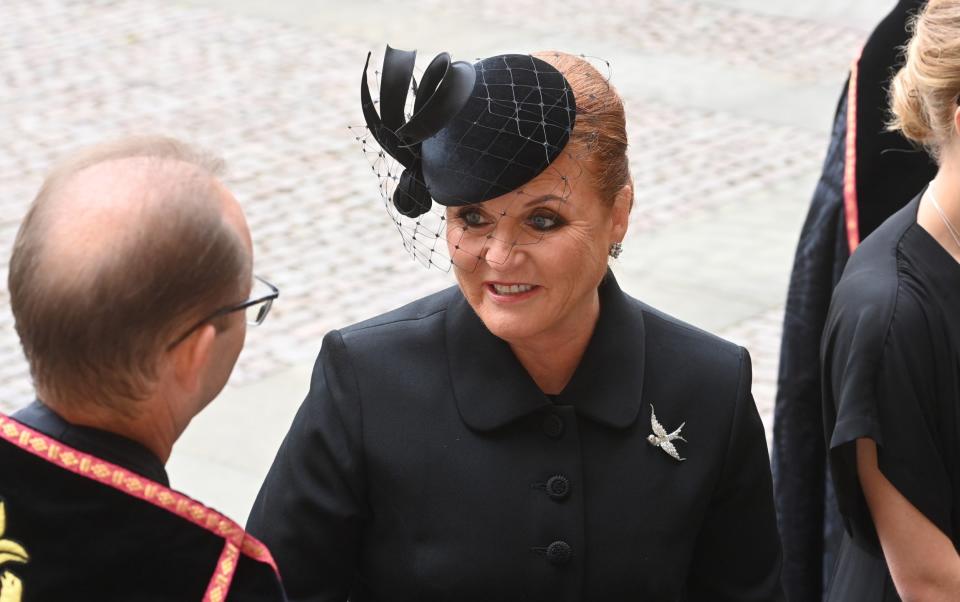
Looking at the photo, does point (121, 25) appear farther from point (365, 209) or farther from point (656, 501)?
point (656, 501)

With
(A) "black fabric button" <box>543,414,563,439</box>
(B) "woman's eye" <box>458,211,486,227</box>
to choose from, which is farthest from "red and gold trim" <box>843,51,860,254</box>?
(B) "woman's eye" <box>458,211,486,227</box>

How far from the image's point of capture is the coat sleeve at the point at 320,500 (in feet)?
8.37

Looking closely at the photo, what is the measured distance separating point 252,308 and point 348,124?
6.42 metres

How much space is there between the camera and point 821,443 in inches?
149

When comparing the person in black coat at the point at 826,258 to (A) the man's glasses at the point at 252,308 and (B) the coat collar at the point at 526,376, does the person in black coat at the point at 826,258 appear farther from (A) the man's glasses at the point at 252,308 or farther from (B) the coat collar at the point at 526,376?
→ (A) the man's glasses at the point at 252,308

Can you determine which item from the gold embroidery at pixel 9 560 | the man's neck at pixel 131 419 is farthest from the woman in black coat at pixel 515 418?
the gold embroidery at pixel 9 560

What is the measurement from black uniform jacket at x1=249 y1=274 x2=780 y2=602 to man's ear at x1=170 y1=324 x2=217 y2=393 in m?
0.64

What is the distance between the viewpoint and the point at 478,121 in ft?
8.21

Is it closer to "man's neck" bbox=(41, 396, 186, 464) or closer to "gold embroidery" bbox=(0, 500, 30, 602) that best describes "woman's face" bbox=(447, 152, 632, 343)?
"man's neck" bbox=(41, 396, 186, 464)

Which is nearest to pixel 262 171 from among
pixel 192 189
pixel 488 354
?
pixel 488 354

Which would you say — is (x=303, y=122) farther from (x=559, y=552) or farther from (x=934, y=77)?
(x=559, y=552)

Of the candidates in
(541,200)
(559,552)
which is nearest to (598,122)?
(541,200)

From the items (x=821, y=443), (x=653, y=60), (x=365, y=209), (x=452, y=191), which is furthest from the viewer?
→ (x=653, y=60)

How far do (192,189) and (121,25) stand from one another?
32.5ft
